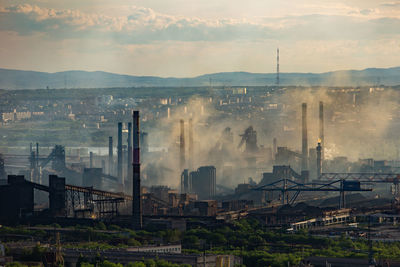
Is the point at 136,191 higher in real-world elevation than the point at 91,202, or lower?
higher

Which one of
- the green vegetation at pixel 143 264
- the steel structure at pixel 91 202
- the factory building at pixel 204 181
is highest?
the green vegetation at pixel 143 264

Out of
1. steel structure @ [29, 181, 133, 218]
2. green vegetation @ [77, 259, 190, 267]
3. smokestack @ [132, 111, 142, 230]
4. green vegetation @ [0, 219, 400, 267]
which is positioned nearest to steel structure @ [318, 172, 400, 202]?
steel structure @ [29, 181, 133, 218]

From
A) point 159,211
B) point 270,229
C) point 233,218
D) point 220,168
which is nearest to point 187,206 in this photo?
point 159,211

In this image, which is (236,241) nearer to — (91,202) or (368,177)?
(91,202)

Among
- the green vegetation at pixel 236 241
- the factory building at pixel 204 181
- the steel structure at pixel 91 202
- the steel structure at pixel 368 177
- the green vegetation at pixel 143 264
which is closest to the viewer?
the green vegetation at pixel 143 264

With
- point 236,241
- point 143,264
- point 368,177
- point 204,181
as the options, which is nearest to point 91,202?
point 236,241

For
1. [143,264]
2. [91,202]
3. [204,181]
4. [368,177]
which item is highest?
[143,264]

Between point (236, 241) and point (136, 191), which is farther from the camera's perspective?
point (136, 191)

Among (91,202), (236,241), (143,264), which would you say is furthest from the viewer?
(91,202)

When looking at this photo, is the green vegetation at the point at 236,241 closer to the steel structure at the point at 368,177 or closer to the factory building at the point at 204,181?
the steel structure at the point at 368,177

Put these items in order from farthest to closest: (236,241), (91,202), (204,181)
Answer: (204,181) → (91,202) → (236,241)

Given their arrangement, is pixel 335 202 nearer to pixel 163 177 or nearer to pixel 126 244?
pixel 163 177

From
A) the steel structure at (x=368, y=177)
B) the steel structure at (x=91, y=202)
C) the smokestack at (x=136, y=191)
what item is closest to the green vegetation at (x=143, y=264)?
the smokestack at (x=136, y=191)
